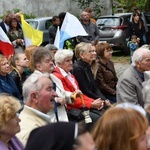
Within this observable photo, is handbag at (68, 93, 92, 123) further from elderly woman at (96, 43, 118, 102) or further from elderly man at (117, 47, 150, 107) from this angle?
elderly woman at (96, 43, 118, 102)

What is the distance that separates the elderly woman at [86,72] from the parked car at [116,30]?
9.00m

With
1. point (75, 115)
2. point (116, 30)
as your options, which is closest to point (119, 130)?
point (75, 115)

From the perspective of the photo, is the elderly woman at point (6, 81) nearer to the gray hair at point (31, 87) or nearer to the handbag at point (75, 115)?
the handbag at point (75, 115)

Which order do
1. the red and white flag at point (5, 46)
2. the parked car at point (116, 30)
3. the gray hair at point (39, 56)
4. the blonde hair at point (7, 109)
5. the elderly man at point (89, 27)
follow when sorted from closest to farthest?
1. the blonde hair at point (7, 109)
2. the gray hair at point (39, 56)
3. the red and white flag at point (5, 46)
4. the elderly man at point (89, 27)
5. the parked car at point (116, 30)

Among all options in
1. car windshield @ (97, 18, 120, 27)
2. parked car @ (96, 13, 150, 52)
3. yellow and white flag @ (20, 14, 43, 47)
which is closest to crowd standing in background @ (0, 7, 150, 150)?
yellow and white flag @ (20, 14, 43, 47)

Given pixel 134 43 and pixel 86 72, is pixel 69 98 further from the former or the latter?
pixel 134 43

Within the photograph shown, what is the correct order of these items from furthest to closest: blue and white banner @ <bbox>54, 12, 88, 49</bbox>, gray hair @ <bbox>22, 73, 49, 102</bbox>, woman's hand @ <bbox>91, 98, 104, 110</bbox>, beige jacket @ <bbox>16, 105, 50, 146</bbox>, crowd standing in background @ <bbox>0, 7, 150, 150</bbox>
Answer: blue and white banner @ <bbox>54, 12, 88, 49</bbox>, woman's hand @ <bbox>91, 98, 104, 110</bbox>, gray hair @ <bbox>22, 73, 49, 102</bbox>, beige jacket @ <bbox>16, 105, 50, 146</bbox>, crowd standing in background @ <bbox>0, 7, 150, 150</bbox>

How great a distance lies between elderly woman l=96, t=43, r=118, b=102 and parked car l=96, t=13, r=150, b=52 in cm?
852

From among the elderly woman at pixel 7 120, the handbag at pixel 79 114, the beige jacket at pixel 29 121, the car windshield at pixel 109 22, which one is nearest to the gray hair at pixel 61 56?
the handbag at pixel 79 114

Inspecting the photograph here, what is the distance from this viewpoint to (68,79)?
19.4ft

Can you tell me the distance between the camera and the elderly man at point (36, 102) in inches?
161

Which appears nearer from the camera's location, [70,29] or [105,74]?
[105,74]

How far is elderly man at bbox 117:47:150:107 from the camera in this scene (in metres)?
5.67

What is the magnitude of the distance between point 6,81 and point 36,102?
144 centimetres
